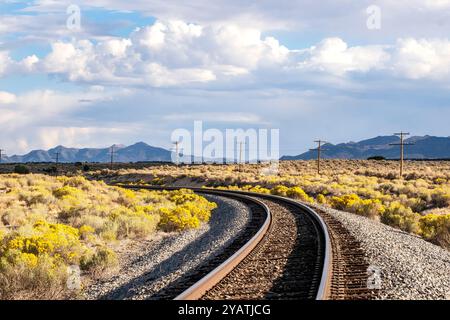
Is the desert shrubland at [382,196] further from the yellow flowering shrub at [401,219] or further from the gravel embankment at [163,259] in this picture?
the gravel embankment at [163,259]

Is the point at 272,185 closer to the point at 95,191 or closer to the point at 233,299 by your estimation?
the point at 95,191

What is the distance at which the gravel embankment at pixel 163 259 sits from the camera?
11.1m

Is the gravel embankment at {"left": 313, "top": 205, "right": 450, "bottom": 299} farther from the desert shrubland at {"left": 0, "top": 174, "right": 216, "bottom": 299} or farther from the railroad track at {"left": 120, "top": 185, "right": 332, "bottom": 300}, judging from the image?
the desert shrubland at {"left": 0, "top": 174, "right": 216, "bottom": 299}

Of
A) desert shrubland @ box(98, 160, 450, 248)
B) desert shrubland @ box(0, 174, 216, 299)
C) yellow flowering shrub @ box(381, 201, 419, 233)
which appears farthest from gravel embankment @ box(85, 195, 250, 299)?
desert shrubland @ box(98, 160, 450, 248)

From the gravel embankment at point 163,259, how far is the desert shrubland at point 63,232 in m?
0.69

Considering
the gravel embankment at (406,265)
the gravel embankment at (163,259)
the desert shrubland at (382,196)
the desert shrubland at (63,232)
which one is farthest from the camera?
the desert shrubland at (382,196)

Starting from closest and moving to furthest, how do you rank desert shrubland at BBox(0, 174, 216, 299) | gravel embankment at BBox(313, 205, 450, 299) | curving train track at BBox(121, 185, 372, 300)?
curving train track at BBox(121, 185, 372, 300), gravel embankment at BBox(313, 205, 450, 299), desert shrubland at BBox(0, 174, 216, 299)

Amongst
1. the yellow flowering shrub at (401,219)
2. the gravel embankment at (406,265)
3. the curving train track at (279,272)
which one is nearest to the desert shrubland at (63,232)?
the curving train track at (279,272)

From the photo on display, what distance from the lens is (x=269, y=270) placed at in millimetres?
11391

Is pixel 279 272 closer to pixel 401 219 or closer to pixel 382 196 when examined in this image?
pixel 401 219

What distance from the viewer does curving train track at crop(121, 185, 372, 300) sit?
9.29m

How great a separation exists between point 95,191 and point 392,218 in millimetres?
18661

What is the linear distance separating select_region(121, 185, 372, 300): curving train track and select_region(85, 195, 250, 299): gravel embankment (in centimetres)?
49
